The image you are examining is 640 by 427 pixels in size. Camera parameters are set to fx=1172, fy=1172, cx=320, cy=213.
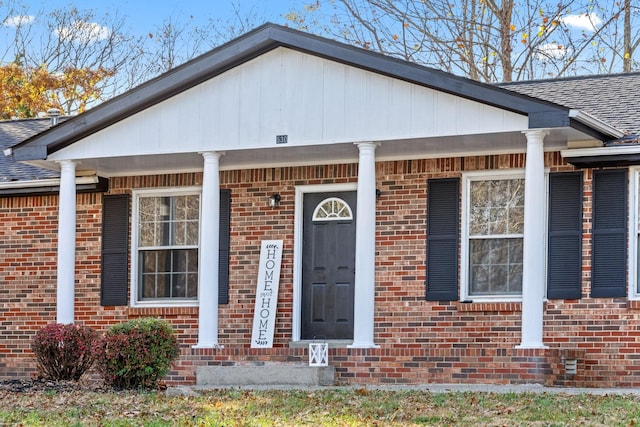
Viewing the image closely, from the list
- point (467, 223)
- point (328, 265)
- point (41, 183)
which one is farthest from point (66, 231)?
point (467, 223)

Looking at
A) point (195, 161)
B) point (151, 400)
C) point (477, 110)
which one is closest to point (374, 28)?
point (195, 161)

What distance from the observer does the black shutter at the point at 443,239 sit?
50.0 feet

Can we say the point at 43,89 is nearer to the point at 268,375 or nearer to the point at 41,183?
the point at 41,183

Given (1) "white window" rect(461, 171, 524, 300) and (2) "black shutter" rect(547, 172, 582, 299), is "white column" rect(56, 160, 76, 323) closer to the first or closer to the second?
(1) "white window" rect(461, 171, 524, 300)

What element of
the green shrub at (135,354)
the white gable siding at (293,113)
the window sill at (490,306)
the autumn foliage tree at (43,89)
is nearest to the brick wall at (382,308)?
the window sill at (490,306)

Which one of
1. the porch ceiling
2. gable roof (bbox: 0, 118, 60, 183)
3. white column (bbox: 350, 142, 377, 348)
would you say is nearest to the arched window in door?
the porch ceiling

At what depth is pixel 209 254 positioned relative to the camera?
600 inches

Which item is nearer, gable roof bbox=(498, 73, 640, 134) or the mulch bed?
the mulch bed

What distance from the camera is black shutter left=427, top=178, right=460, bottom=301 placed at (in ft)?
50.0

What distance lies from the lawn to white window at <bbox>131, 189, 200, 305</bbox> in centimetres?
421

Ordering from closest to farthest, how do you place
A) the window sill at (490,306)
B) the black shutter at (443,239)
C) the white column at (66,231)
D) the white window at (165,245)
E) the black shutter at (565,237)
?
the black shutter at (565,237)
the window sill at (490,306)
the black shutter at (443,239)
the white column at (66,231)
the white window at (165,245)

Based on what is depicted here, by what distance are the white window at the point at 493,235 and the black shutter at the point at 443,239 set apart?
12 centimetres

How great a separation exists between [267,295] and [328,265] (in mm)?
936

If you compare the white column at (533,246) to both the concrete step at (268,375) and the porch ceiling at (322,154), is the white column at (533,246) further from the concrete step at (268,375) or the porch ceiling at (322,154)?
the concrete step at (268,375)
